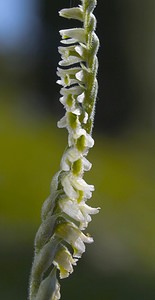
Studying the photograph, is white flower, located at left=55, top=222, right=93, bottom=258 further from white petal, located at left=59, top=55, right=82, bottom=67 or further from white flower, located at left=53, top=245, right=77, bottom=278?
white petal, located at left=59, top=55, right=82, bottom=67

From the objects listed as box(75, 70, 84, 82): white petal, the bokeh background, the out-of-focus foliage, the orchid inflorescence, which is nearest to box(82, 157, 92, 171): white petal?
the orchid inflorescence

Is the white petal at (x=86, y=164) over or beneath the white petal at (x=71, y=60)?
→ beneath

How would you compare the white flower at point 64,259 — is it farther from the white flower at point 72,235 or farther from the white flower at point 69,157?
the white flower at point 69,157

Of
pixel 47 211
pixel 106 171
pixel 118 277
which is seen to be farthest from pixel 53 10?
pixel 47 211

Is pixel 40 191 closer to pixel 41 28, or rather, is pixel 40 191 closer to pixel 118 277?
pixel 118 277

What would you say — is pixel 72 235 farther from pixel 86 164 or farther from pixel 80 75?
pixel 80 75

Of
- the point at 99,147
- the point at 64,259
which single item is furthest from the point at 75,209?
the point at 99,147

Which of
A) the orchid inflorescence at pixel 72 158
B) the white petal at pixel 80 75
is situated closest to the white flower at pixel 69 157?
the orchid inflorescence at pixel 72 158
